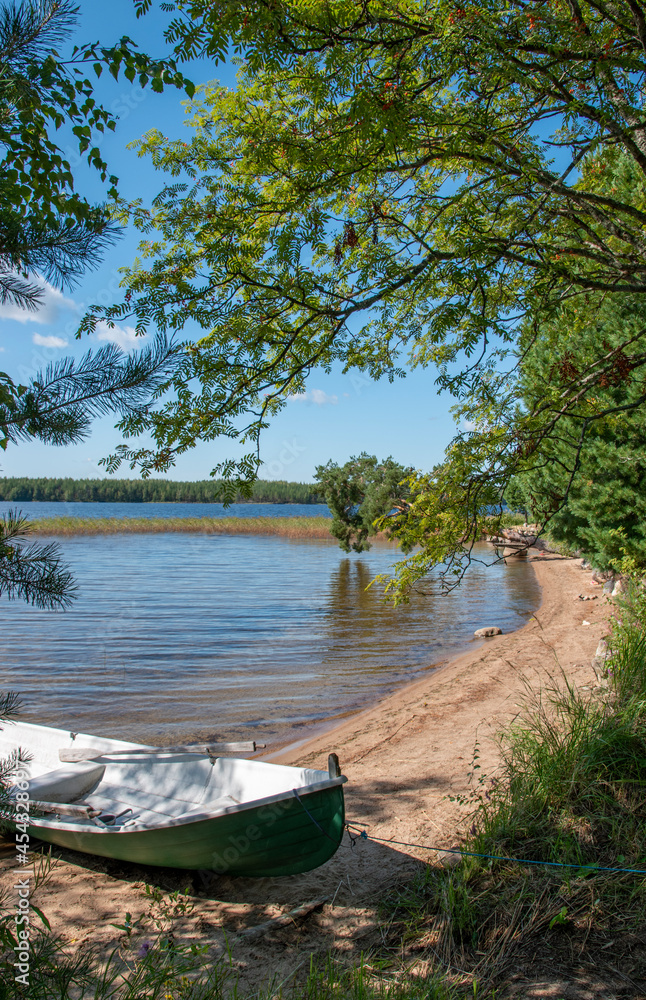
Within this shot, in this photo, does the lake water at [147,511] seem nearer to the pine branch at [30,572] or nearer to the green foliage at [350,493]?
the green foliage at [350,493]

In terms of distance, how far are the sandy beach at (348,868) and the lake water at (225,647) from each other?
1.64 meters

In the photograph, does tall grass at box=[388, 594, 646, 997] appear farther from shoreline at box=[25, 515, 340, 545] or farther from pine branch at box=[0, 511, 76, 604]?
shoreline at box=[25, 515, 340, 545]

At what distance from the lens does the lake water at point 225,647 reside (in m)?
9.10

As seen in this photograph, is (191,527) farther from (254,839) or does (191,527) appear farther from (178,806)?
(254,839)

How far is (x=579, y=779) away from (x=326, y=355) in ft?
12.5

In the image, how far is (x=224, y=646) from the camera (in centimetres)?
1315

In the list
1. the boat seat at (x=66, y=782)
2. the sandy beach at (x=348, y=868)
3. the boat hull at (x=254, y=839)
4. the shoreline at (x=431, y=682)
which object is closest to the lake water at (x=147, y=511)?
the shoreline at (x=431, y=682)

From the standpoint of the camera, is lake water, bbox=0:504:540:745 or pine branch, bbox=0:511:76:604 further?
lake water, bbox=0:504:540:745

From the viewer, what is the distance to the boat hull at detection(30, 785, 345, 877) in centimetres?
414

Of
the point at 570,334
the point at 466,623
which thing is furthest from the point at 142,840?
the point at 466,623

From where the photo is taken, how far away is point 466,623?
645 inches

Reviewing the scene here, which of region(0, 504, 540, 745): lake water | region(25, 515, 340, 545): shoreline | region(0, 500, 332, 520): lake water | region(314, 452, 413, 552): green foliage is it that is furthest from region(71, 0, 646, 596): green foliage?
region(0, 500, 332, 520): lake water

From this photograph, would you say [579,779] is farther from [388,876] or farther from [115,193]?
[115,193]

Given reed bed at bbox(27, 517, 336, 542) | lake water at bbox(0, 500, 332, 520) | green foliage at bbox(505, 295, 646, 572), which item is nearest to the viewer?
green foliage at bbox(505, 295, 646, 572)
